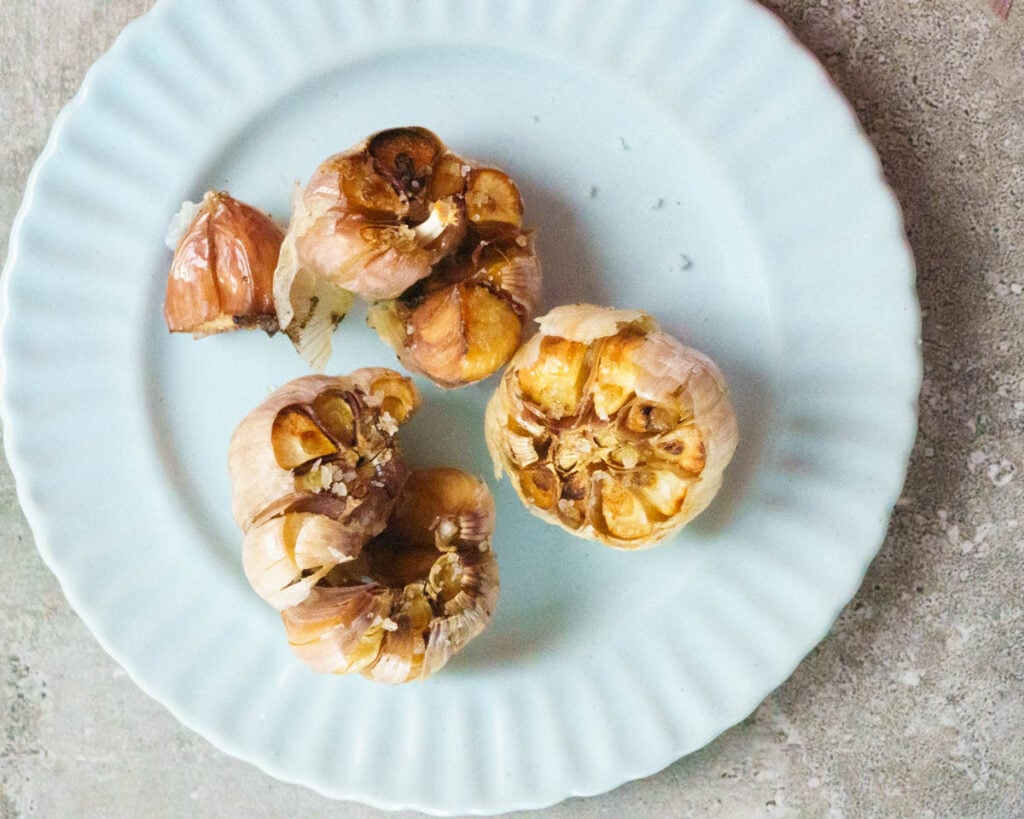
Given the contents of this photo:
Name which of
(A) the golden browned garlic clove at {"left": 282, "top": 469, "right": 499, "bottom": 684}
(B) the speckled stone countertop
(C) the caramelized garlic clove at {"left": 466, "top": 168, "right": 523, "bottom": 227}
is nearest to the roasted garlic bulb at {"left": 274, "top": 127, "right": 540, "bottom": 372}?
(C) the caramelized garlic clove at {"left": 466, "top": 168, "right": 523, "bottom": 227}

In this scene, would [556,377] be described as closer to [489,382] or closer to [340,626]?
[489,382]

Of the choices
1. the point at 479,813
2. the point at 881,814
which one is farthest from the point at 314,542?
the point at 881,814

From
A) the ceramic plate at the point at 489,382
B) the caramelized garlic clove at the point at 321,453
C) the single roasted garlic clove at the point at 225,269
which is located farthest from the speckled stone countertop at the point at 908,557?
the caramelized garlic clove at the point at 321,453

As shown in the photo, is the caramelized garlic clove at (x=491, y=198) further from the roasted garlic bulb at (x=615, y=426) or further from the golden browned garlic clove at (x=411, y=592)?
the golden browned garlic clove at (x=411, y=592)

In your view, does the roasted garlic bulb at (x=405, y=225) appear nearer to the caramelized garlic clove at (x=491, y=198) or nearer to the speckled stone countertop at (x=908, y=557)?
the caramelized garlic clove at (x=491, y=198)

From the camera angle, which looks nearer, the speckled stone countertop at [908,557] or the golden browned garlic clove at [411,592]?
the golden browned garlic clove at [411,592]

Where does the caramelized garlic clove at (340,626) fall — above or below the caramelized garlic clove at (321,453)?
below

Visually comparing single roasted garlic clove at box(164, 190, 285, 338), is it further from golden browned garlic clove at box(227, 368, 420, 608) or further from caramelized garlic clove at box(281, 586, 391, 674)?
caramelized garlic clove at box(281, 586, 391, 674)

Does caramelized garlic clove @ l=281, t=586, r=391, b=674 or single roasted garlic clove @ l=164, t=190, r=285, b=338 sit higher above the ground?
single roasted garlic clove @ l=164, t=190, r=285, b=338
